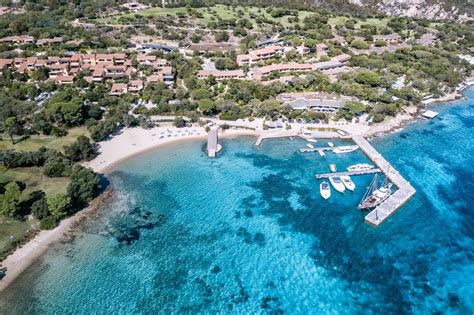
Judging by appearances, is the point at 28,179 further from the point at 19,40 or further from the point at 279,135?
the point at 19,40

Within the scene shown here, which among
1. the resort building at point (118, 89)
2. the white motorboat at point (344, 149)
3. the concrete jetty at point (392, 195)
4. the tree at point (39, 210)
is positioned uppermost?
the resort building at point (118, 89)

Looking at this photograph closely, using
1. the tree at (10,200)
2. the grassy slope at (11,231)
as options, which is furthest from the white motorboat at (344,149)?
the tree at (10,200)

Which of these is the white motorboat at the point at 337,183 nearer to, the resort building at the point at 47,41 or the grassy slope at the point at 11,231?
the grassy slope at the point at 11,231

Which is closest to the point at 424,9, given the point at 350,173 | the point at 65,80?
the point at 350,173

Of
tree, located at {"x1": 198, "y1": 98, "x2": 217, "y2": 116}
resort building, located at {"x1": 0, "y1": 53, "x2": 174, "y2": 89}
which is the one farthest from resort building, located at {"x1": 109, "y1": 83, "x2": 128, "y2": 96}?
tree, located at {"x1": 198, "y1": 98, "x2": 217, "y2": 116}

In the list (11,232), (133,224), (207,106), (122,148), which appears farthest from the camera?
(207,106)

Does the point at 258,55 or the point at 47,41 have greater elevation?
the point at 47,41

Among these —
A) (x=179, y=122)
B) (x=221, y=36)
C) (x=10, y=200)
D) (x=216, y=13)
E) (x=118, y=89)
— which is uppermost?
(x=216, y=13)
